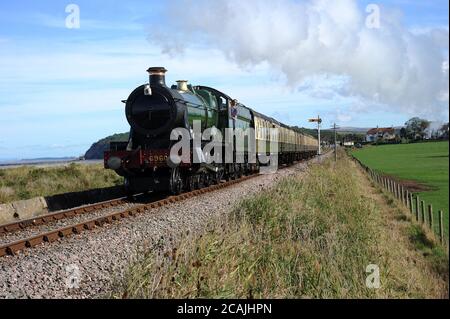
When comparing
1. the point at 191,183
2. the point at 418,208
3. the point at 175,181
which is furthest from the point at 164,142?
the point at 418,208

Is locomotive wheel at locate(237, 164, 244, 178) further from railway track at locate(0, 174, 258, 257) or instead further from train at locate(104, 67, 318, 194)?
railway track at locate(0, 174, 258, 257)

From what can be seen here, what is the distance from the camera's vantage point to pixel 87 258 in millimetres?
9047

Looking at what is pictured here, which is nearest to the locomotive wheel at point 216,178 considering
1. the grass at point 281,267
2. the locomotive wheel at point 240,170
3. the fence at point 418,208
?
the locomotive wheel at point 240,170

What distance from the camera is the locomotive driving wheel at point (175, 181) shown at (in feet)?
57.5

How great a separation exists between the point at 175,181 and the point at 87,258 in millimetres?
8867

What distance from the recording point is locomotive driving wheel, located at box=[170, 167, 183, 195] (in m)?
17.5

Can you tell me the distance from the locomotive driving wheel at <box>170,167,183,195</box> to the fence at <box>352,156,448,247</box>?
801 centimetres

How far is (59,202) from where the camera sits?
18453mm

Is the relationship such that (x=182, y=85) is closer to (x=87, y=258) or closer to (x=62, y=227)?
(x=62, y=227)

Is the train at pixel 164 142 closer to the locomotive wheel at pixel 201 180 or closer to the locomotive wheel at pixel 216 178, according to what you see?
the locomotive wheel at pixel 201 180

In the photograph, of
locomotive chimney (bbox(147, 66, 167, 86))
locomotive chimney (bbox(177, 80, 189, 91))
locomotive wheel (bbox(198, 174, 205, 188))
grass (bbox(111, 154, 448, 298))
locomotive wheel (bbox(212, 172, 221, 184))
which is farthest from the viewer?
locomotive wheel (bbox(212, 172, 221, 184))

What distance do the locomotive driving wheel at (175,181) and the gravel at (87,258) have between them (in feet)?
11.4

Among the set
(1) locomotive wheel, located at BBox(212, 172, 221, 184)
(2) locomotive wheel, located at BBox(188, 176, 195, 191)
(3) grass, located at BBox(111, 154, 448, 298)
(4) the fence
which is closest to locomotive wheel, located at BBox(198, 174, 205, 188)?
(2) locomotive wheel, located at BBox(188, 176, 195, 191)
